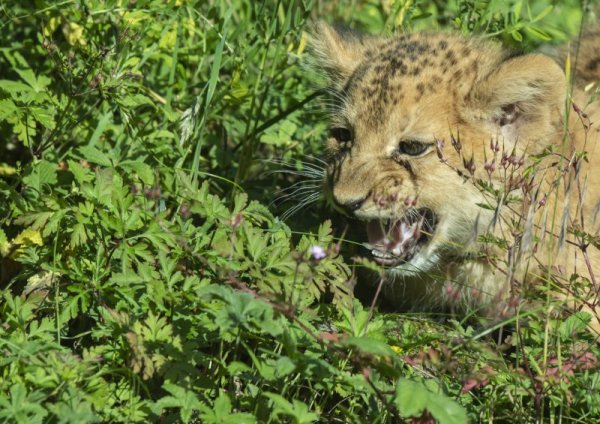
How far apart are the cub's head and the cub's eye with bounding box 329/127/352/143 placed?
0.07m

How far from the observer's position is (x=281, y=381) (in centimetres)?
323

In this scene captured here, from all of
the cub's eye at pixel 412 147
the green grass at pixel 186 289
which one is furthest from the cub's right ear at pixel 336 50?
the cub's eye at pixel 412 147

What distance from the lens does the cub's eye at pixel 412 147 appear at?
14.5 ft

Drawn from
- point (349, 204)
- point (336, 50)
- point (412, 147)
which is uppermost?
point (336, 50)

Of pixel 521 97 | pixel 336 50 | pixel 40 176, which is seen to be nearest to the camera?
pixel 40 176

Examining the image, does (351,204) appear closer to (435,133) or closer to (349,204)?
(349,204)

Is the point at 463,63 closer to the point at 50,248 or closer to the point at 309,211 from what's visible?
the point at 309,211

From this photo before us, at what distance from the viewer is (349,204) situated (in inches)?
171

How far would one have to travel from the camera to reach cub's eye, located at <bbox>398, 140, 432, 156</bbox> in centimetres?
441

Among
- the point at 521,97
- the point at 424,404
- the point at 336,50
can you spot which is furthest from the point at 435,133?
the point at 424,404

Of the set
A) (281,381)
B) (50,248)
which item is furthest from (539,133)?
(50,248)

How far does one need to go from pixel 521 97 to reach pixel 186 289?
6.00 feet

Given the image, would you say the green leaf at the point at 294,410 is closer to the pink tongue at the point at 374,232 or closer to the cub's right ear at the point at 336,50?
the pink tongue at the point at 374,232

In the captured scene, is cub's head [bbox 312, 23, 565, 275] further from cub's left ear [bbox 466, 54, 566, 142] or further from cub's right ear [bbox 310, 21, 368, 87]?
cub's right ear [bbox 310, 21, 368, 87]
